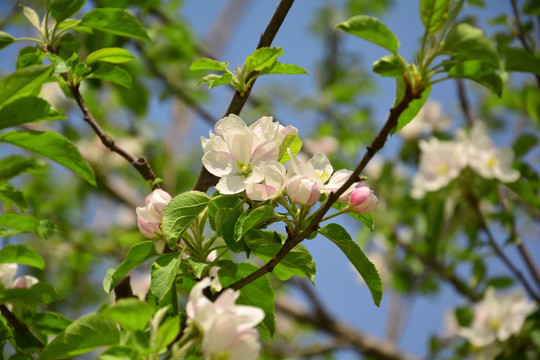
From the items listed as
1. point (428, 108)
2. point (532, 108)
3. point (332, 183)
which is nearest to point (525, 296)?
point (532, 108)

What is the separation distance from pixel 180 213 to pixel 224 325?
0.73 feet

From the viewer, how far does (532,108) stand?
2.05 metres

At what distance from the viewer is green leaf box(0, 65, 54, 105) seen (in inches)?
36.2

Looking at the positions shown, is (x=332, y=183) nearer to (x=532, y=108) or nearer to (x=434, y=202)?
(x=532, y=108)

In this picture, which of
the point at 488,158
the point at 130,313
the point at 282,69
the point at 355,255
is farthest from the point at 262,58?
the point at 488,158

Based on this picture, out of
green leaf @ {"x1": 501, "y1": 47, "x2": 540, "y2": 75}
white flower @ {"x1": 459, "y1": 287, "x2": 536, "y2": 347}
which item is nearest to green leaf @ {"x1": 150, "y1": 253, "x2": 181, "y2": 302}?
green leaf @ {"x1": 501, "y1": 47, "x2": 540, "y2": 75}

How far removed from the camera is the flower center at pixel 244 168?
0.89 metres

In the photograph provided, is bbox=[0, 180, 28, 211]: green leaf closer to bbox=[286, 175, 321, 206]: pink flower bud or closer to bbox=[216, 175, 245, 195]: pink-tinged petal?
bbox=[216, 175, 245, 195]: pink-tinged petal

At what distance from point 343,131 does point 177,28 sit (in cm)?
Result: 130

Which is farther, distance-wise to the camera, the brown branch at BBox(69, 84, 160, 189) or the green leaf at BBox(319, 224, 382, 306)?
the brown branch at BBox(69, 84, 160, 189)

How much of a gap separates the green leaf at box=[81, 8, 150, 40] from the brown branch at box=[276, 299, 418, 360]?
6.63ft

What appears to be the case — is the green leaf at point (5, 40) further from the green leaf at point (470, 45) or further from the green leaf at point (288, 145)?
the green leaf at point (470, 45)

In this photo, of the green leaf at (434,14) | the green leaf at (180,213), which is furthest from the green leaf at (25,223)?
the green leaf at (434,14)

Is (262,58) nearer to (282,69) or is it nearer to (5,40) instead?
(282,69)
